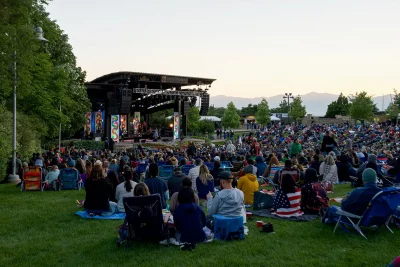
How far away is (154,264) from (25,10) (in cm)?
874

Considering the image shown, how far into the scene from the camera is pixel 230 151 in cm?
2150

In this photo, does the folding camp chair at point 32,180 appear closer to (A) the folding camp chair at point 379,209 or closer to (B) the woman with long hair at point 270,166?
(B) the woman with long hair at point 270,166

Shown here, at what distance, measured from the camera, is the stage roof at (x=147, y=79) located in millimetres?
36719

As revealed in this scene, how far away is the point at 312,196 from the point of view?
784cm

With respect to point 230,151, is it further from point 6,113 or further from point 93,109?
point 93,109

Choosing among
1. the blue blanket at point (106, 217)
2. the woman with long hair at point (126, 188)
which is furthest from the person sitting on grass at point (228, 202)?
the blue blanket at point (106, 217)

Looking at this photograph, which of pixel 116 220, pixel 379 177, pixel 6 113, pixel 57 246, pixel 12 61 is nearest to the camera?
pixel 57 246

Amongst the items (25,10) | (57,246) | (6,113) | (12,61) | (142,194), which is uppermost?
(25,10)

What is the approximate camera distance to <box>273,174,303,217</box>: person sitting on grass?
7.40 meters

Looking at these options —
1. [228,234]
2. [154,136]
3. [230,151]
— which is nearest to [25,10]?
[228,234]

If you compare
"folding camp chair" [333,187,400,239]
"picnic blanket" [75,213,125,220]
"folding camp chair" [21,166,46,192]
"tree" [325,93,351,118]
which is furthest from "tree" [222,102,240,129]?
"folding camp chair" [333,187,400,239]

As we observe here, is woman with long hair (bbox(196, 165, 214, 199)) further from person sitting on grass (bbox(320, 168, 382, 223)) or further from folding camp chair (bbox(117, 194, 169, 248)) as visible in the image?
person sitting on grass (bbox(320, 168, 382, 223))

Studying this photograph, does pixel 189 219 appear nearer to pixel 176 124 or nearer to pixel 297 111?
pixel 176 124

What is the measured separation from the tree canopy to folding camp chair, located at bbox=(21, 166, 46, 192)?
8.26ft
